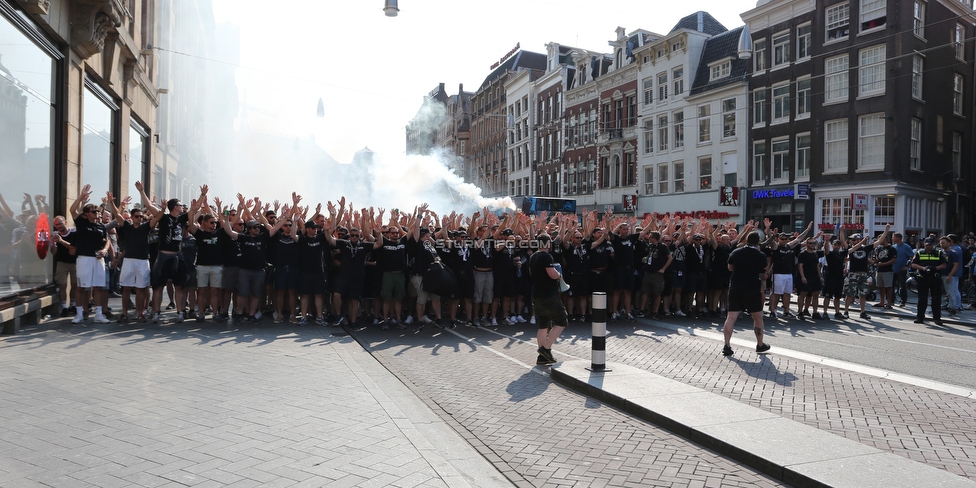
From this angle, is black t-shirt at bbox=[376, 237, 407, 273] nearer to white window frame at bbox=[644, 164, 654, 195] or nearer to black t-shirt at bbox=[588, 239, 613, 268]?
black t-shirt at bbox=[588, 239, 613, 268]

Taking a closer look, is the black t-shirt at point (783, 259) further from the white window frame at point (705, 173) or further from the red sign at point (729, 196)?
the white window frame at point (705, 173)

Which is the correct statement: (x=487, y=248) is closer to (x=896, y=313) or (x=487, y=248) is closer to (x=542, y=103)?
(x=896, y=313)

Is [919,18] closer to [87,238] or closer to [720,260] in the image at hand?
[720,260]

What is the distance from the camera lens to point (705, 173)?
115 ft

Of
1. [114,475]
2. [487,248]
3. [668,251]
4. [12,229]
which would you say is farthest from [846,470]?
[12,229]

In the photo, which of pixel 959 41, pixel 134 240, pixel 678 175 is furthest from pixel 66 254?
pixel 959 41

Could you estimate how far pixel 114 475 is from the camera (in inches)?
153

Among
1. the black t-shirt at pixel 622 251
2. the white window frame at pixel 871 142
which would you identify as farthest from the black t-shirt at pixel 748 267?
the white window frame at pixel 871 142

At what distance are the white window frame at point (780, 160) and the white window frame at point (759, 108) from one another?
4.01 feet

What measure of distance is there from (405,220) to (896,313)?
1097cm

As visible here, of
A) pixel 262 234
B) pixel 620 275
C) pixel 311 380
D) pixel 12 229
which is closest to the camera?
pixel 311 380

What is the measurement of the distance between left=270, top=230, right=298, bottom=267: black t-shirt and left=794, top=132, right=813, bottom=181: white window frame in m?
25.3

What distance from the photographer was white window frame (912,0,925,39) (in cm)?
Answer: 2614

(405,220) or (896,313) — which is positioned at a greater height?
(405,220)
